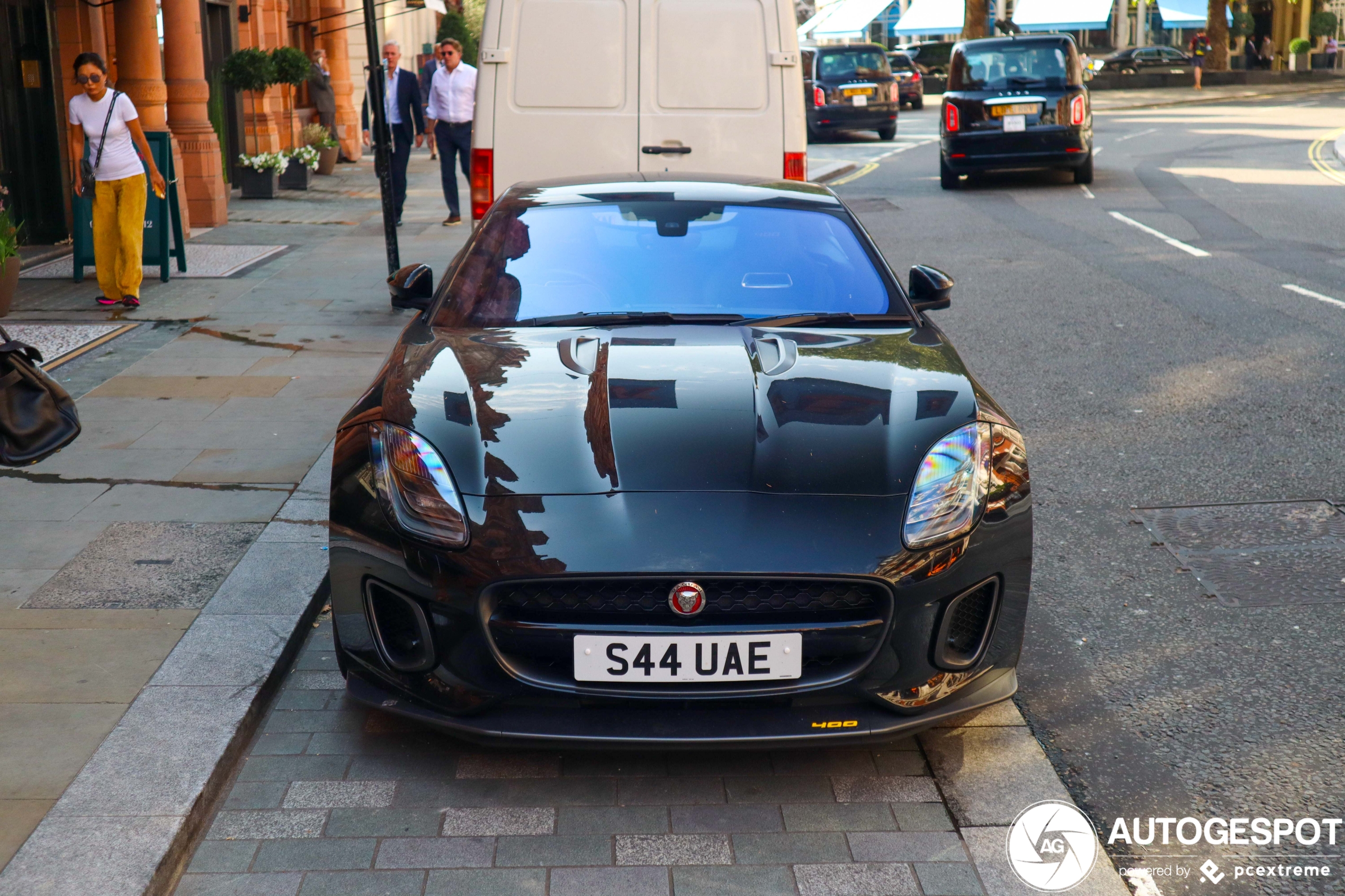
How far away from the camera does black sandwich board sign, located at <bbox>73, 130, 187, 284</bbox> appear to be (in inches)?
432

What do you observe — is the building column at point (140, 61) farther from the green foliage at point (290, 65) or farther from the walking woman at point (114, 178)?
the green foliage at point (290, 65)

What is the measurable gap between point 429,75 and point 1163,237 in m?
11.4

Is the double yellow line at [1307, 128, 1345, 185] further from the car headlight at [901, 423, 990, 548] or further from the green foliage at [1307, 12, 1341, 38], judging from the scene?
the green foliage at [1307, 12, 1341, 38]

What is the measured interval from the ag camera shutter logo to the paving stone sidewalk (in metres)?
1.94

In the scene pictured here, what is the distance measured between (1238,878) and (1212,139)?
25520mm

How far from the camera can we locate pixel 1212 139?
85.2 ft

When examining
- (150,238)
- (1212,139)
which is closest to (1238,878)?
(150,238)

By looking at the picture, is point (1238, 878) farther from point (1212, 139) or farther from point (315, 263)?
point (1212, 139)

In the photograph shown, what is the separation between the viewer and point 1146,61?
59.6 meters

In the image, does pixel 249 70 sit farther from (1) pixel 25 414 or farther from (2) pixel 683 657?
(2) pixel 683 657

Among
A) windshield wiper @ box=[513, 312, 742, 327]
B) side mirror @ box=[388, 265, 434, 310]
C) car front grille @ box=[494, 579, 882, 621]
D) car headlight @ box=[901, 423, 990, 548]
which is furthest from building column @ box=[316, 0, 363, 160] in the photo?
car front grille @ box=[494, 579, 882, 621]

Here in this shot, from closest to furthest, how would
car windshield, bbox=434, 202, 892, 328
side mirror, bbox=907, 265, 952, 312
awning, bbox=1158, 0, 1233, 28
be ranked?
car windshield, bbox=434, 202, 892, 328 → side mirror, bbox=907, 265, 952, 312 → awning, bbox=1158, 0, 1233, 28

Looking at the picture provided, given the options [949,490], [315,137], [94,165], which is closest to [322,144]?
[315,137]

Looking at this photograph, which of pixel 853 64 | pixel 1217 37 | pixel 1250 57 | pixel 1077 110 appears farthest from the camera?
pixel 1250 57
